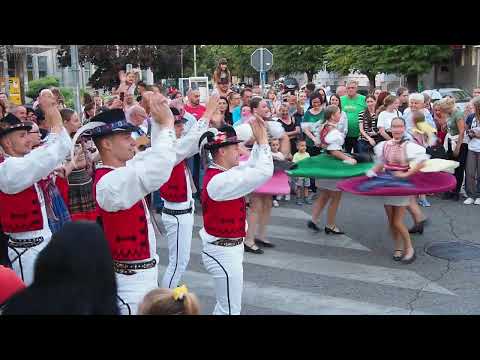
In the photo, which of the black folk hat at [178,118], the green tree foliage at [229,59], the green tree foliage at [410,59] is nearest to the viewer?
the black folk hat at [178,118]

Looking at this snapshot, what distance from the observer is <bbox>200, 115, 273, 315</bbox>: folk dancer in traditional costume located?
450 centimetres

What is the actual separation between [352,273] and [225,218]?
2.66 metres

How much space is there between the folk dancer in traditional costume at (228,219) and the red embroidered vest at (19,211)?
1.39 m

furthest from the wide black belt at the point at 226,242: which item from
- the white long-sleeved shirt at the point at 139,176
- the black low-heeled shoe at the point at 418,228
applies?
Result: the black low-heeled shoe at the point at 418,228

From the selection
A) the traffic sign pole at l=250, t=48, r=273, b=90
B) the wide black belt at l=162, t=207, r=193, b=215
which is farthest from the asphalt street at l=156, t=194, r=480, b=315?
the traffic sign pole at l=250, t=48, r=273, b=90

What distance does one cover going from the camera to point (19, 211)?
4738mm

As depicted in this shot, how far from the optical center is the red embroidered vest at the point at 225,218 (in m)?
4.66

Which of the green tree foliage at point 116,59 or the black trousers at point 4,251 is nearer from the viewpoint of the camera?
the black trousers at point 4,251

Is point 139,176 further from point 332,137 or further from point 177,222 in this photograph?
→ point 332,137

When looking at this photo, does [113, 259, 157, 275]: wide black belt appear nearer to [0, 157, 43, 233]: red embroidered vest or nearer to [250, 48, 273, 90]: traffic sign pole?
[0, 157, 43, 233]: red embroidered vest

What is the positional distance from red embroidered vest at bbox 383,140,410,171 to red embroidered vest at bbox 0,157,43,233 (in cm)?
422

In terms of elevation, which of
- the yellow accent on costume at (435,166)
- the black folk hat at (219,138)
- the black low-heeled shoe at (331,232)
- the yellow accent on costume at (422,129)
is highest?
the black folk hat at (219,138)

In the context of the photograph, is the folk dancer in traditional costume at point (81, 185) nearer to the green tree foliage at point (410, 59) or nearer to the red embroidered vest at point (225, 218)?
the red embroidered vest at point (225, 218)

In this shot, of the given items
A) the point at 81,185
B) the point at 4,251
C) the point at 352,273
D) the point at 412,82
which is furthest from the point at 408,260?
the point at 412,82
